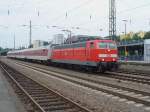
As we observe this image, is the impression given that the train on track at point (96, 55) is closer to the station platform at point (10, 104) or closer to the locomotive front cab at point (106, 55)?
the locomotive front cab at point (106, 55)

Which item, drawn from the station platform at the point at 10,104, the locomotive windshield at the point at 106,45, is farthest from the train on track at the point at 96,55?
the station platform at the point at 10,104

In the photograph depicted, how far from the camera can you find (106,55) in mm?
27578

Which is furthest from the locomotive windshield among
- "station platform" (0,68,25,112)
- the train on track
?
"station platform" (0,68,25,112)

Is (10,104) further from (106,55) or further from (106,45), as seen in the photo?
(106,45)

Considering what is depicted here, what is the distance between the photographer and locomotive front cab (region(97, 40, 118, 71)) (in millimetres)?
27067

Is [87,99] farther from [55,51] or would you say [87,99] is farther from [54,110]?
[55,51]

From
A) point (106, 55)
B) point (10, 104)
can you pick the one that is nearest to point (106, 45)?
point (106, 55)

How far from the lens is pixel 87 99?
45.0ft

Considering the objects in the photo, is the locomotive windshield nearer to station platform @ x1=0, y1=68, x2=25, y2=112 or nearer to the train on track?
the train on track

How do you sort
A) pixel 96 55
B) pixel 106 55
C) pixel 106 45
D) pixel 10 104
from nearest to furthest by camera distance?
pixel 10 104 < pixel 96 55 < pixel 106 55 < pixel 106 45

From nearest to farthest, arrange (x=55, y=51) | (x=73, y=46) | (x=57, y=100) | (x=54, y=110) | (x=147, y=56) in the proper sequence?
(x=54, y=110)
(x=57, y=100)
(x=73, y=46)
(x=55, y=51)
(x=147, y=56)

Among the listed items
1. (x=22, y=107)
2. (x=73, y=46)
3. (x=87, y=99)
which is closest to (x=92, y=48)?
(x=73, y=46)

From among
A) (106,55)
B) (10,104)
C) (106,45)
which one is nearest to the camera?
(10,104)

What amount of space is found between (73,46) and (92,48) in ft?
18.1
